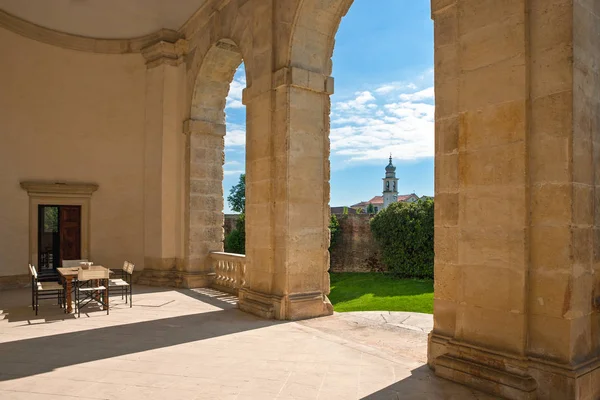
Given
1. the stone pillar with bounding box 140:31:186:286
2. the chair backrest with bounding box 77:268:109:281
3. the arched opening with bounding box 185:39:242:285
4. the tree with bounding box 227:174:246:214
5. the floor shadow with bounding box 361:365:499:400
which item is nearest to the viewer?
the floor shadow with bounding box 361:365:499:400

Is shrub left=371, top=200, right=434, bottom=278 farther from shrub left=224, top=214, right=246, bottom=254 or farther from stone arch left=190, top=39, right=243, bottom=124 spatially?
stone arch left=190, top=39, right=243, bottom=124

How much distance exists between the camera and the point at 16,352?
4.87 m

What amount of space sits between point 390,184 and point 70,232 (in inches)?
2791

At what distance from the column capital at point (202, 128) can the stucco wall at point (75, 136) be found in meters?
1.99

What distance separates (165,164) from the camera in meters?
10.5

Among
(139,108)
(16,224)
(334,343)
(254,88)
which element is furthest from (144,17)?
(334,343)

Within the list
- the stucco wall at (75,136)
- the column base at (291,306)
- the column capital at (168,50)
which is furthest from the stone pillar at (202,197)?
the column base at (291,306)

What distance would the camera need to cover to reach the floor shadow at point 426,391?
360cm

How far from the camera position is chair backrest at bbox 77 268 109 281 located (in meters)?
6.75

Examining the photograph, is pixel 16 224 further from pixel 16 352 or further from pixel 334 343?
pixel 334 343

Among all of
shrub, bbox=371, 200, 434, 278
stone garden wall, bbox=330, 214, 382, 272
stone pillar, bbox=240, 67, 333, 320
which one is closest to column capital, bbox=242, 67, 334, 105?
stone pillar, bbox=240, 67, 333, 320

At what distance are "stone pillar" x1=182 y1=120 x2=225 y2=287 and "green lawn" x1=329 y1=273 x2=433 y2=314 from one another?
193 inches

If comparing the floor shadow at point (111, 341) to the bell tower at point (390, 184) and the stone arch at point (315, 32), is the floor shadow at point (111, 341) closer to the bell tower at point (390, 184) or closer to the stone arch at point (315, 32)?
Answer: the stone arch at point (315, 32)

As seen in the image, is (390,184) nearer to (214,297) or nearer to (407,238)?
(407,238)
